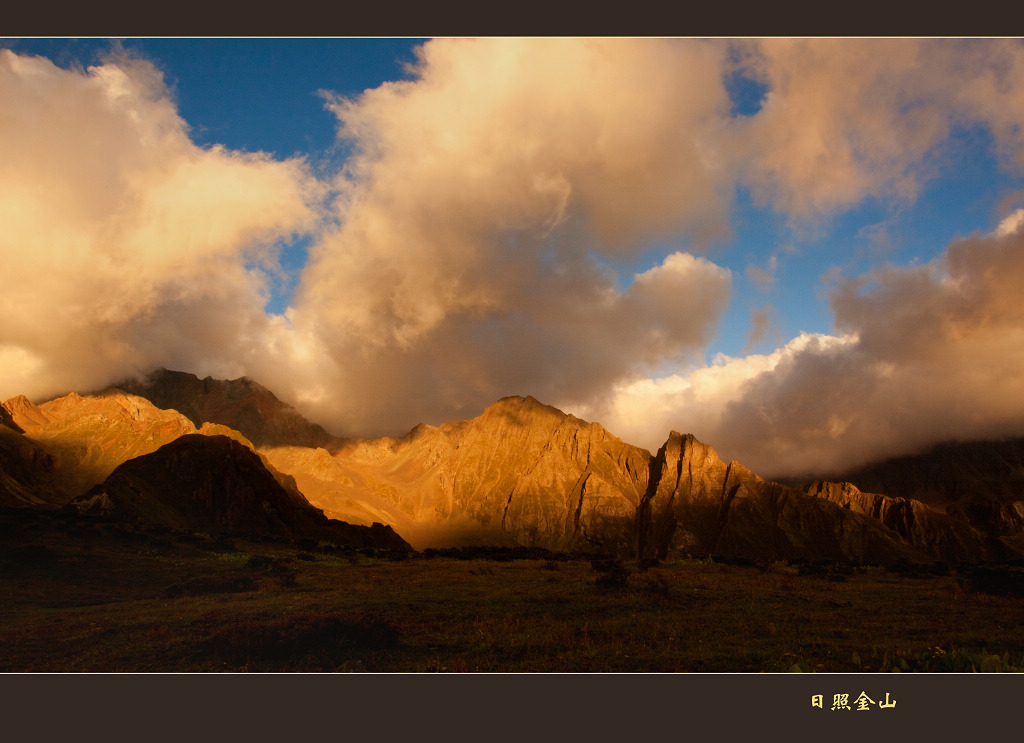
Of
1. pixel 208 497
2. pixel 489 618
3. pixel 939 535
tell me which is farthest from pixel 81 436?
pixel 939 535

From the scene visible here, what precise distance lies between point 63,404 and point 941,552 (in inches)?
11842

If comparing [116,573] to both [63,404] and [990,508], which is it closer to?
[63,404]

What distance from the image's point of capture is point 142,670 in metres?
17.4

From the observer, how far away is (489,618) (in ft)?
66.6

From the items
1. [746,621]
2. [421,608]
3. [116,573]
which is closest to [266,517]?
[116,573]

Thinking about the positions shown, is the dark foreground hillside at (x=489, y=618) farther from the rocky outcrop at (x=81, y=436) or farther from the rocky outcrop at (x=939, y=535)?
the rocky outcrop at (x=939, y=535)

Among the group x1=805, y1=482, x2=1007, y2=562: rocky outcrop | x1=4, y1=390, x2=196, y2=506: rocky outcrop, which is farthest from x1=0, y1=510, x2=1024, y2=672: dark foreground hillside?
x1=805, y1=482, x2=1007, y2=562: rocky outcrop

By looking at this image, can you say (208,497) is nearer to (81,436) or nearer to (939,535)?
(81,436)

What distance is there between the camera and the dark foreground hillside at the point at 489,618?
56.1ft

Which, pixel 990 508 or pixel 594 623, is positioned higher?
pixel 990 508

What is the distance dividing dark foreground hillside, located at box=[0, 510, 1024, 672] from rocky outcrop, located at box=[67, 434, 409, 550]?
42834 millimetres

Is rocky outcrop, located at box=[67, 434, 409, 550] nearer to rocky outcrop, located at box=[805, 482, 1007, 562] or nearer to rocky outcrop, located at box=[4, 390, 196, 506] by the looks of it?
rocky outcrop, located at box=[4, 390, 196, 506]

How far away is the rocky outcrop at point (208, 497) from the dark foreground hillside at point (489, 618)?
42834mm

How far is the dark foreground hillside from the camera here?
17.1m
